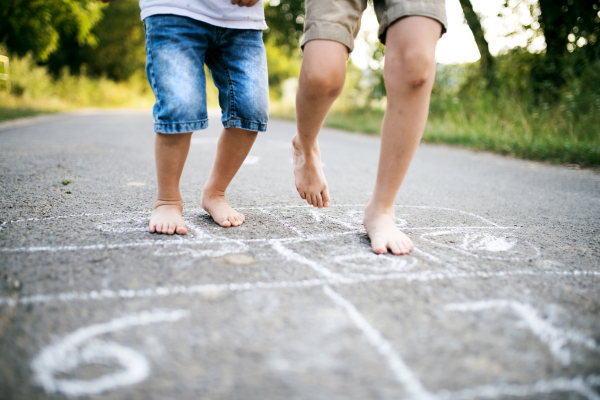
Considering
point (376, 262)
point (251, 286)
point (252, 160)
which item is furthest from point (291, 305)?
point (252, 160)

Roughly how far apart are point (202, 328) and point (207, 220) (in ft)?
3.34

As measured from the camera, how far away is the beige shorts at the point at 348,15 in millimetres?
1585

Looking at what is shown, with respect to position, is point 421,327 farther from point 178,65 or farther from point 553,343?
point 178,65

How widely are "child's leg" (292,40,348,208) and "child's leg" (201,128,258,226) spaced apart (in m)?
0.25

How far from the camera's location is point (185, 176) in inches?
127

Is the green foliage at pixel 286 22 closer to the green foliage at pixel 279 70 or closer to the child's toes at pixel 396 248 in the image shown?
the child's toes at pixel 396 248

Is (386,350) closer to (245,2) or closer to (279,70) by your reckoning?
(245,2)

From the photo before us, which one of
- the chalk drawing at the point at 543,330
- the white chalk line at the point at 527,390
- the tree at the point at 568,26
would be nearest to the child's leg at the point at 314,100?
the chalk drawing at the point at 543,330

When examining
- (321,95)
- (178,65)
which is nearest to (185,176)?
(178,65)

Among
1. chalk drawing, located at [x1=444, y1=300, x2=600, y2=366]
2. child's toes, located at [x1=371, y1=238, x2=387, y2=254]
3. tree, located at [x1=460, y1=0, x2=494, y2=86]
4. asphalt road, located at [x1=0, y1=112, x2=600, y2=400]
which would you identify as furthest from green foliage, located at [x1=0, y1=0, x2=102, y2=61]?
chalk drawing, located at [x1=444, y1=300, x2=600, y2=366]

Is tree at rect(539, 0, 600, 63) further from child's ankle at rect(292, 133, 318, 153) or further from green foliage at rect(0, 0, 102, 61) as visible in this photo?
green foliage at rect(0, 0, 102, 61)

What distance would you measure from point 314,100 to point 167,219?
31.1 inches

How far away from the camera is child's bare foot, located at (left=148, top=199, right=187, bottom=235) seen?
1742 millimetres

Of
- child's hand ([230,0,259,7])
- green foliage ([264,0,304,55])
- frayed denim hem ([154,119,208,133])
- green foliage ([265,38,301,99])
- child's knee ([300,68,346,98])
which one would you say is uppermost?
green foliage ([265,38,301,99])
